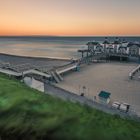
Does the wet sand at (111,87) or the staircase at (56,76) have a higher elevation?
the staircase at (56,76)

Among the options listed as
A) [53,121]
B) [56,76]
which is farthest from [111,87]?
[53,121]

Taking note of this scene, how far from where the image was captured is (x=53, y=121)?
1271 millimetres

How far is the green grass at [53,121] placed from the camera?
3.83 ft

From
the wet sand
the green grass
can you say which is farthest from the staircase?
the green grass

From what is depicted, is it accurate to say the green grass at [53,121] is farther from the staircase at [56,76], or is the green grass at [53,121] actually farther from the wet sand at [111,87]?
the staircase at [56,76]

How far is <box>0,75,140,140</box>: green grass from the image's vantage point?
1.17 meters

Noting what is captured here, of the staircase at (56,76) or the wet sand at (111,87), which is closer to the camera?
the wet sand at (111,87)

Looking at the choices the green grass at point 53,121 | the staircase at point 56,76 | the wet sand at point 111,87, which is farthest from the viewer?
the staircase at point 56,76

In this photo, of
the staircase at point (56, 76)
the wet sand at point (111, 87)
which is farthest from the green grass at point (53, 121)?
the staircase at point (56, 76)

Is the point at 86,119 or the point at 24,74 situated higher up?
the point at 86,119

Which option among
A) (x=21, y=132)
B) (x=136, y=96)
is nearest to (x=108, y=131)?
(x=21, y=132)

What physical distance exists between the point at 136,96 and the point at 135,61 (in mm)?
28288

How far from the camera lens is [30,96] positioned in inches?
59.3

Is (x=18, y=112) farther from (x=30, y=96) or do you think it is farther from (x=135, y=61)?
(x=135, y=61)
